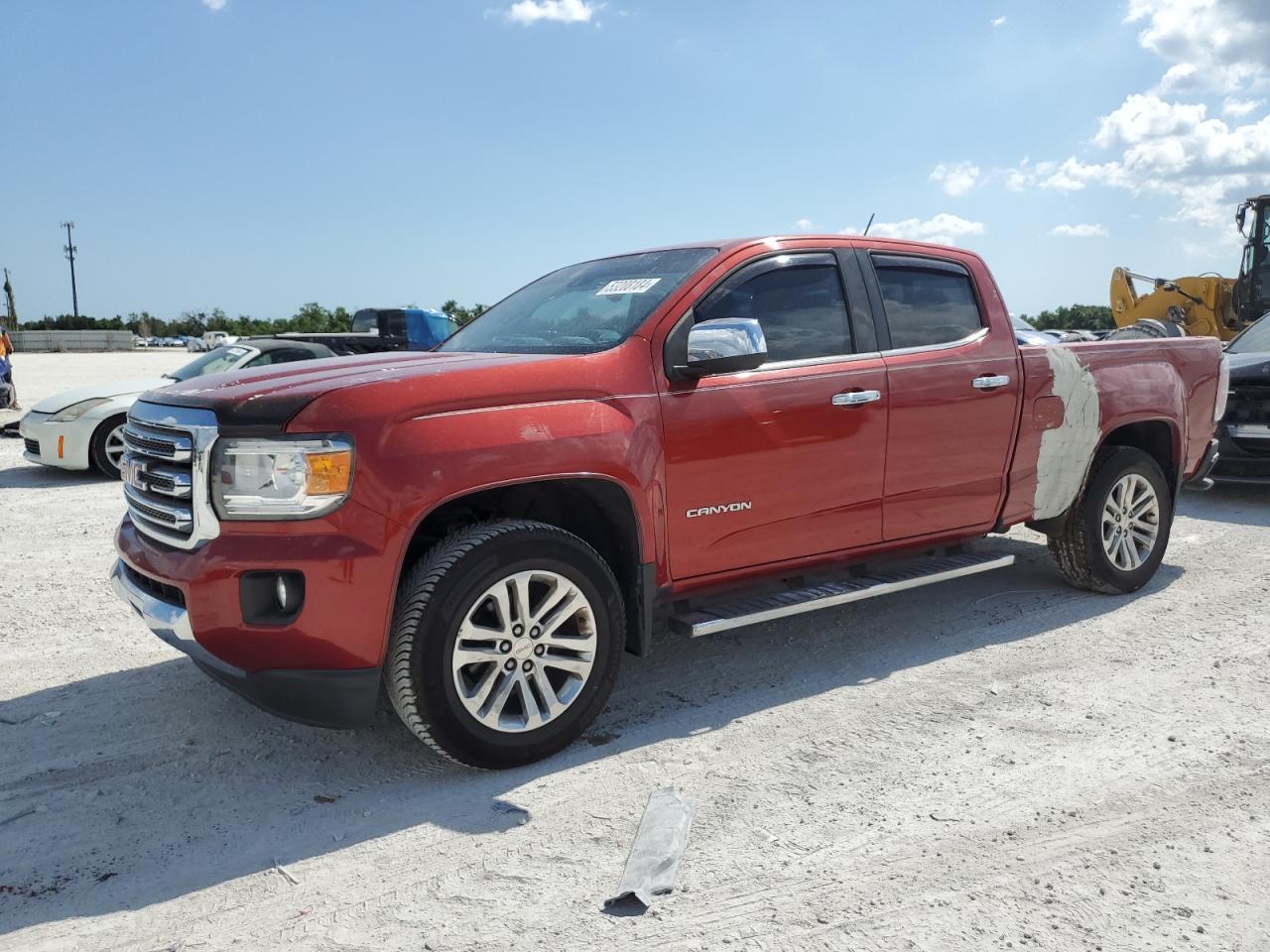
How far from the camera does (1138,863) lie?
2846 millimetres

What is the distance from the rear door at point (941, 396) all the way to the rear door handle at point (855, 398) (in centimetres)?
12

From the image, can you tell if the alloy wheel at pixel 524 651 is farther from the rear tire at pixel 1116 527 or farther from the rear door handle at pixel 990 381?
the rear tire at pixel 1116 527

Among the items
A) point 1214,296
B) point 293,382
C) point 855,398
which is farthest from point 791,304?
point 1214,296

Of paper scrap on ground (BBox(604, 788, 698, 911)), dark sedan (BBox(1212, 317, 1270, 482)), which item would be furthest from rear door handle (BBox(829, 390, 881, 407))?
dark sedan (BBox(1212, 317, 1270, 482))

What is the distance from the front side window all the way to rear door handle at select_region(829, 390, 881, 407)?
0.67ft

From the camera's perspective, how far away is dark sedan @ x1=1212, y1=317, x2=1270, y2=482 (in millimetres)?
8117

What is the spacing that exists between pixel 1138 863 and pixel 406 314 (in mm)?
12094

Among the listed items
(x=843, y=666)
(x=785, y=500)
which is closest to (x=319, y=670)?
(x=785, y=500)

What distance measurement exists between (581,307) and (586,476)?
1.09 m

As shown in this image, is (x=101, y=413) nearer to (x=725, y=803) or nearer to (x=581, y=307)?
(x=581, y=307)

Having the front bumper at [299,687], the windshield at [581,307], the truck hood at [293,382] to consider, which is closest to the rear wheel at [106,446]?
the windshield at [581,307]

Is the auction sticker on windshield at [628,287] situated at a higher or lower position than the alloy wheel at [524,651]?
higher

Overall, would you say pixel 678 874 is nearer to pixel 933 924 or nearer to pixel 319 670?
pixel 933 924

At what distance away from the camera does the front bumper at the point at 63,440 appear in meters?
9.42
